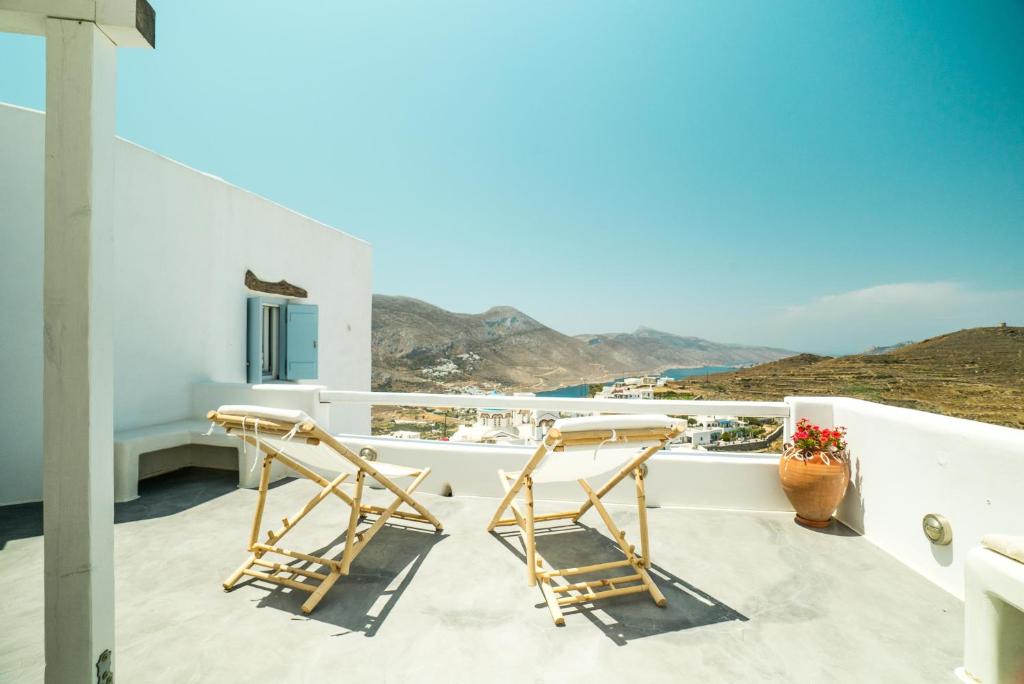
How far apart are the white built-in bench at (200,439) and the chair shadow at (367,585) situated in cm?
144

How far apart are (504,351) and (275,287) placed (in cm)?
1953

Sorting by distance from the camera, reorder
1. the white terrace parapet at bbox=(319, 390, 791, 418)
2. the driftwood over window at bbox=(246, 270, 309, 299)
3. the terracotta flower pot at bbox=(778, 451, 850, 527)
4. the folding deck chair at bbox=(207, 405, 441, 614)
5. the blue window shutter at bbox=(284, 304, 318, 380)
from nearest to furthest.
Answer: the folding deck chair at bbox=(207, 405, 441, 614) → the terracotta flower pot at bbox=(778, 451, 850, 527) → the white terrace parapet at bbox=(319, 390, 791, 418) → the driftwood over window at bbox=(246, 270, 309, 299) → the blue window shutter at bbox=(284, 304, 318, 380)

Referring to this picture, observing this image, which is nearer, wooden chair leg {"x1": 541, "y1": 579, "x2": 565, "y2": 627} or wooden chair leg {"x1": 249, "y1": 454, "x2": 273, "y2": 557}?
wooden chair leg {"x1": 541, "y1": 579, "x2": 565, "y2": 627}

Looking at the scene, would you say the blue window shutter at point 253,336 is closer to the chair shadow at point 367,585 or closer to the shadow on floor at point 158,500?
the shadow on floor at point 158,500

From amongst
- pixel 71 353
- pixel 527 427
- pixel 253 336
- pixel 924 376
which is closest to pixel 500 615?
pixel 527 427

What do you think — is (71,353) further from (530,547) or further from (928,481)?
(928,481)

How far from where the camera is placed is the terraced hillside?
6.00 m

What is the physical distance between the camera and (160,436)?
155 inches

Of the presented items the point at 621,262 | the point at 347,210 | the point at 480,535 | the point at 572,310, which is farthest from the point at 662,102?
the point at 572,310

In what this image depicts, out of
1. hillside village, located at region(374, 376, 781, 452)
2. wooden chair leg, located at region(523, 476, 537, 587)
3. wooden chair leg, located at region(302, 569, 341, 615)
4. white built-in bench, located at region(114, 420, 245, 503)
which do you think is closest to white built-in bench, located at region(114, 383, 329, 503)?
white built-in bench, located at region(114, 420, 245, 503)

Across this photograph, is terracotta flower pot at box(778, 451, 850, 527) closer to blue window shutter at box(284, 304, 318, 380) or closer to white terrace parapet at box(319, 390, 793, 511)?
white terrace parapet at box(319, 390, 793, 511)

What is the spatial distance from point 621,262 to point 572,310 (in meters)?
5.98

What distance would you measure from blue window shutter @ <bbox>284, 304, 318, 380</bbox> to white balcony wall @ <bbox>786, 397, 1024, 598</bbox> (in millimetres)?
6705

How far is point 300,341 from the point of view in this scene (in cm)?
679
